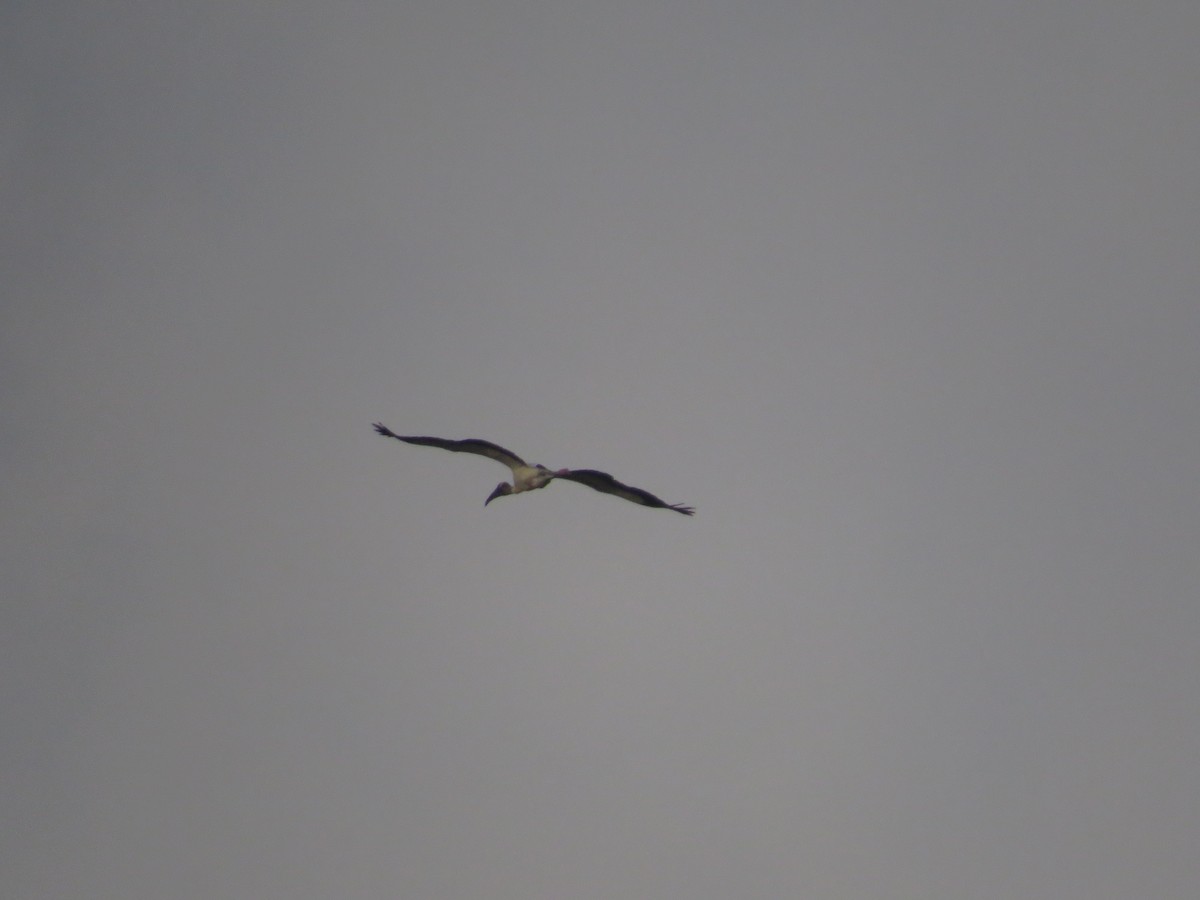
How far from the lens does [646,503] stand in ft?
82.3

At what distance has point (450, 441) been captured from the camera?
26.4m

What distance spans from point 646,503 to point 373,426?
761 centimetres

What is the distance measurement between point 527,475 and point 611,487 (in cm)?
399

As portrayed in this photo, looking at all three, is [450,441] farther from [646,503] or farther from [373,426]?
[646,503]

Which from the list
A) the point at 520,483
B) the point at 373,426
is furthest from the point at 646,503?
the point at 373,426

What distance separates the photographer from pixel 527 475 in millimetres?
28188

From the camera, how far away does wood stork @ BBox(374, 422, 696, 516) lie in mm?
24703

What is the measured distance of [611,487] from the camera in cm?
2481

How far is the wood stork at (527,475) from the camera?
2470cm

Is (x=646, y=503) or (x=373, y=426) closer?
(x=646, y=503)

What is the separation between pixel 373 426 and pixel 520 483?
402 cm

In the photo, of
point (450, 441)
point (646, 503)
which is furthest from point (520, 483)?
point (646, 503)

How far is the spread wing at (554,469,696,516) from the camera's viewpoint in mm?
24422

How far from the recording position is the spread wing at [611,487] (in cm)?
2442
